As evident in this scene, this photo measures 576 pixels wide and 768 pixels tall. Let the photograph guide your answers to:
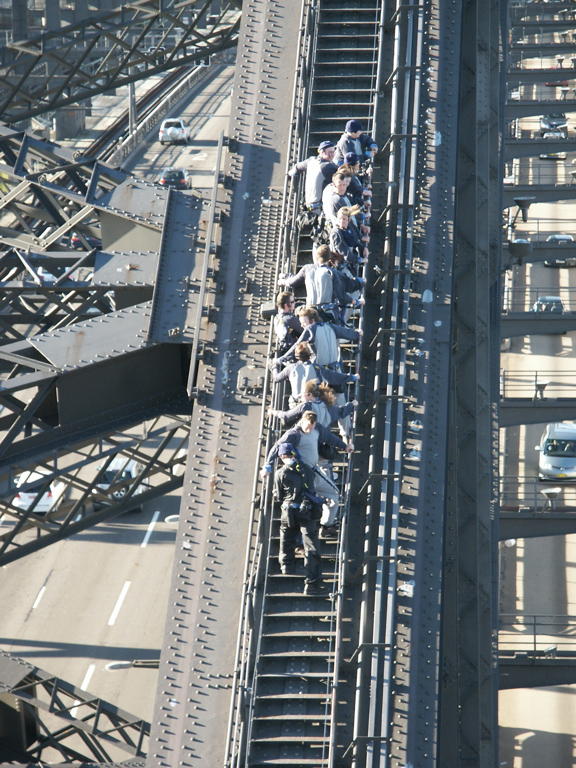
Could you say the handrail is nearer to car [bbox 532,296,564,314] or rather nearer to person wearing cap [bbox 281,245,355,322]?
person wearing cap [bbox 281,245,355,322]

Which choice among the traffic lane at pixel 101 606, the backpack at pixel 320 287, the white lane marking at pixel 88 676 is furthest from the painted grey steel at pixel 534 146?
the backpack at pixel 320 287

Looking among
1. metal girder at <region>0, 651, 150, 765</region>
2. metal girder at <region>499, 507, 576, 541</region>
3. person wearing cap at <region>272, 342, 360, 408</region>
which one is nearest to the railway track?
person wearing cap at <region>272, 342, 360, 408</region>

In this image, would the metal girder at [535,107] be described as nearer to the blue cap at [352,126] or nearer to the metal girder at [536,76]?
the metal girder at [536,76]

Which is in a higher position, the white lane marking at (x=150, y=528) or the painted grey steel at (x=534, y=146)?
the painted grey steel at (x=534, y=146)

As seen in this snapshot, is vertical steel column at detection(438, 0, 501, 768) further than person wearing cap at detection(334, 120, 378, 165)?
Yes

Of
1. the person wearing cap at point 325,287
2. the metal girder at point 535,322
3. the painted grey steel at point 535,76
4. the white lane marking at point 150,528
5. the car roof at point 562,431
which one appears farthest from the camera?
the painted grey steel at point 535,76

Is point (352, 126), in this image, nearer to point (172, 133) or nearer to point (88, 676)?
point (88, 676)
